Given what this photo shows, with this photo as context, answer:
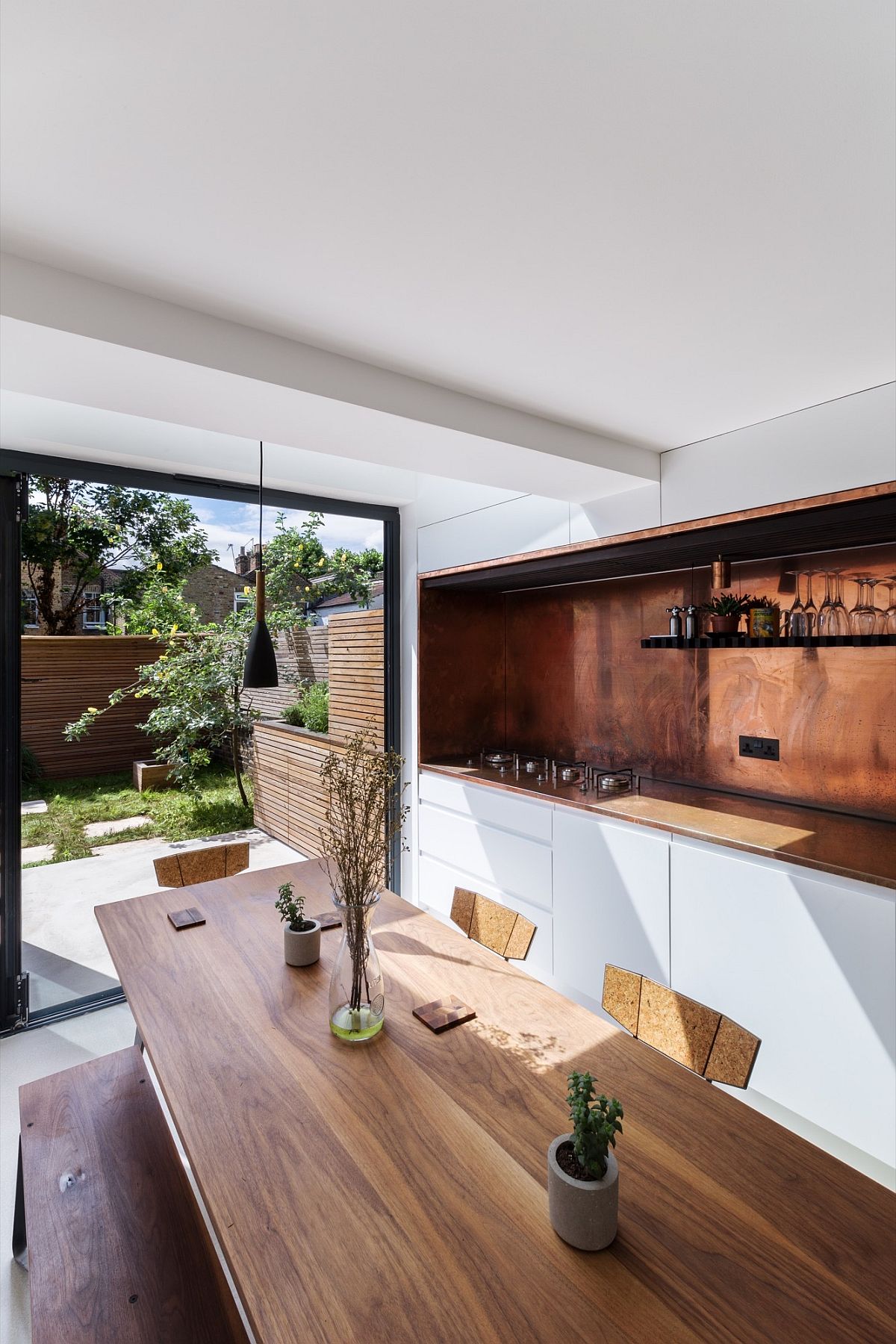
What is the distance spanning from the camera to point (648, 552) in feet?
9.64

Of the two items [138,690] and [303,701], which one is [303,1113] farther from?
[303,701]

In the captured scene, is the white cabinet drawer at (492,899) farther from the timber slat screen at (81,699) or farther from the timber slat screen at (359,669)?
the timber slat screen at (81,699)

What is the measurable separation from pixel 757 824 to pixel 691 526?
1226mm

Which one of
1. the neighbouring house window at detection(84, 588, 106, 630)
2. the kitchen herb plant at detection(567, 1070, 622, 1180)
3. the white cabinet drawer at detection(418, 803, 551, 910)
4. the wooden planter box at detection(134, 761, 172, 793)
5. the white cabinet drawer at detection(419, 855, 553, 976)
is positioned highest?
the neighbouring house window at detection(84, 588, 106, 630)

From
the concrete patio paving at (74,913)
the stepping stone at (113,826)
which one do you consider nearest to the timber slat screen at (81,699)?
the stepping stone at (113,826)

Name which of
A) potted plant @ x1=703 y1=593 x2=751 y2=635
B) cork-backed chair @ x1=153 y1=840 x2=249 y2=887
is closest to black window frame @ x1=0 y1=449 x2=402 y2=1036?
cork-backed chair @ x1=153 y1=840 x2=249 y2=887

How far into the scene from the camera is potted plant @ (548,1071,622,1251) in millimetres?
976

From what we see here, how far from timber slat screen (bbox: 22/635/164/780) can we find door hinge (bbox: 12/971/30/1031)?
0.92 m

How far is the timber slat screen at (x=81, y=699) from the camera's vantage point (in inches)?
117

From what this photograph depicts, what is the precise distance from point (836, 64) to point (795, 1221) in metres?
1.75

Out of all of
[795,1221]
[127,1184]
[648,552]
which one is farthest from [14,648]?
[795,1221]

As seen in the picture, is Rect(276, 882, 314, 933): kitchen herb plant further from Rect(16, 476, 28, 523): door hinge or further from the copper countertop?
Rect(16, 476, 28, 523): door hinge

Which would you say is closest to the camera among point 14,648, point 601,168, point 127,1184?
point 601,168

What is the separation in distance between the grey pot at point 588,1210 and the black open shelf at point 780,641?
2054 millimetres
